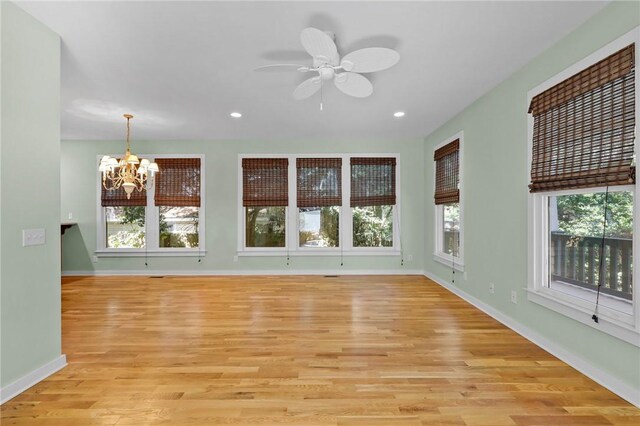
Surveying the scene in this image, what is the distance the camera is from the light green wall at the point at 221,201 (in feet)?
18.1

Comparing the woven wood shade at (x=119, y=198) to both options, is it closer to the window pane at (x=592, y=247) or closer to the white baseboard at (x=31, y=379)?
the white baseboard at (x=31, y=379)

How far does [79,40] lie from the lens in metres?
2.42

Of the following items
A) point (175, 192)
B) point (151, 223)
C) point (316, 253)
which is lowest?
point (316, 253)

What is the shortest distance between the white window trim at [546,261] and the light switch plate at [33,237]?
161 inches

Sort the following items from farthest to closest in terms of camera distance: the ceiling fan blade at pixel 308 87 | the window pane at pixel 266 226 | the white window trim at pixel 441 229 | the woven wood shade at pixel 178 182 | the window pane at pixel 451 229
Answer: the window pane at pixel 266 226 → the woven wood shade at pixel 178 182 → the window pane at pixel 451 229 → the white window trim at pixel 441 229 → the ceiling fan blade at pixel 308 87

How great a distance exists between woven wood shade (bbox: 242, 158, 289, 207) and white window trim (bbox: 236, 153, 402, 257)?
80 millimetres

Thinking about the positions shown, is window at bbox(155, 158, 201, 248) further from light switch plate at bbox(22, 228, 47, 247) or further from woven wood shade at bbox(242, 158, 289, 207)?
light switch plate at bbox(22, 228, 47, 247)

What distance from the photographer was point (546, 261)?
2.68m

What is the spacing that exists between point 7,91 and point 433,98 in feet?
13.0

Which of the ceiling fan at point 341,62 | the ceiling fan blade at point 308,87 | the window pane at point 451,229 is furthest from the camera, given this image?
the window pane at point 451,229

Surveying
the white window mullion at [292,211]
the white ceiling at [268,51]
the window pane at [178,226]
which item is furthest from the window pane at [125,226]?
the white window mullion at [292,211]

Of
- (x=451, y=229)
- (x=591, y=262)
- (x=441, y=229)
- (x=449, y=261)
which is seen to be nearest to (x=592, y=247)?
(x=591, y=262)

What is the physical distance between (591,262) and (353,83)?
241 centimetres

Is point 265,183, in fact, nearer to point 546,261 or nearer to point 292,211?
point 292,211
